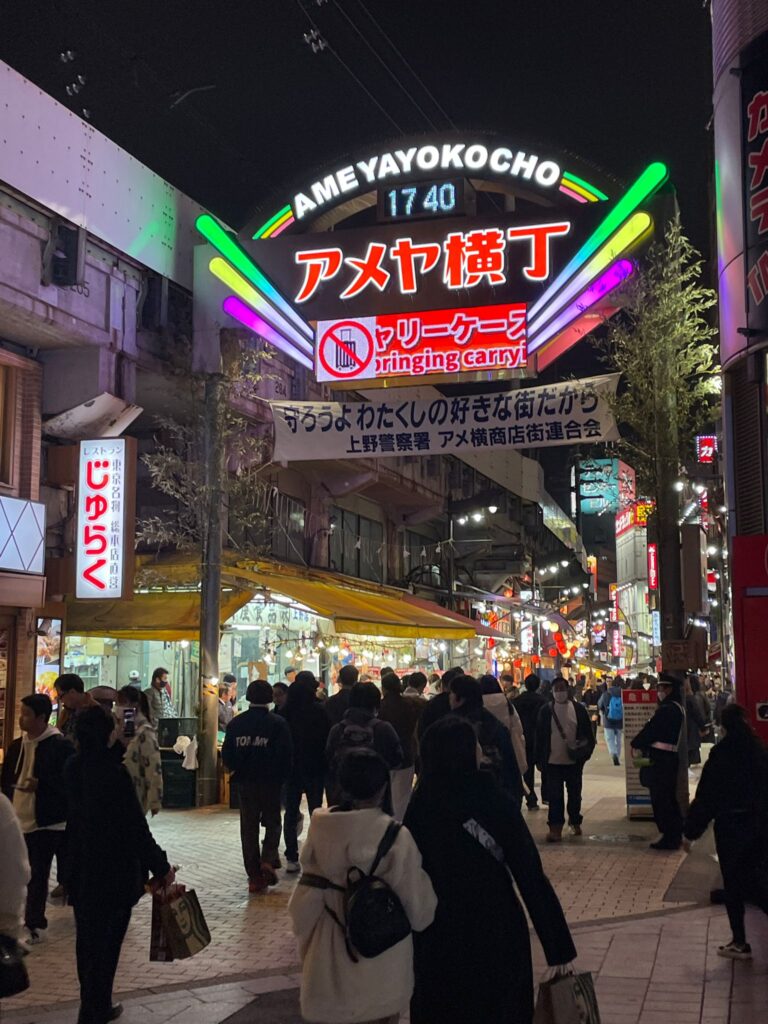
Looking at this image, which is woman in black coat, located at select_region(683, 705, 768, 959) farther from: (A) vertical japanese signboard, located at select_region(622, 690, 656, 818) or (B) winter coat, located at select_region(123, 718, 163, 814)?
(A) vertical japanese signboard, located at select_region(622, 690, 656, 818)

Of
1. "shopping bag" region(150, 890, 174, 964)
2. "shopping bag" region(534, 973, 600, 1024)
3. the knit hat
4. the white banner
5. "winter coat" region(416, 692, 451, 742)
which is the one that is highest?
the white banner

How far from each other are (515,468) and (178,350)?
2749 centimetres

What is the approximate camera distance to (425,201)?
16.5 meters

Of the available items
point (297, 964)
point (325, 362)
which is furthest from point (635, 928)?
point (325, 362)

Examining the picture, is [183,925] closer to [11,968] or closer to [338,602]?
[11,968]

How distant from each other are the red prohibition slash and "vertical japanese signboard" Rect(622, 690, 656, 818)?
5.71 m

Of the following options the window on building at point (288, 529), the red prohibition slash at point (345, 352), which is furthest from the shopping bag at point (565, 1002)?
the window on building at point (288, 529)

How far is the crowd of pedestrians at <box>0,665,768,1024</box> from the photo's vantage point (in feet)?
13.6

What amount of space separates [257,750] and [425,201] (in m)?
8.94

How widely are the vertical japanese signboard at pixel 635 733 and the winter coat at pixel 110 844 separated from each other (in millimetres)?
9546

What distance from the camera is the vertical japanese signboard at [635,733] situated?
1480cm

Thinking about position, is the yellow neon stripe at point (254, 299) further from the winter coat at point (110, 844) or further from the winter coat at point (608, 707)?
the winter coat at point (110, 844)

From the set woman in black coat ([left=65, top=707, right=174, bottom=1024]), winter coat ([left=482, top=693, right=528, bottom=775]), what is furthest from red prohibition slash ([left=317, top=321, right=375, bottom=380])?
woman in black coat ([left=65, top=707, right=174, bottom=1024])

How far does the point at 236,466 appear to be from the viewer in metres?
19.0
